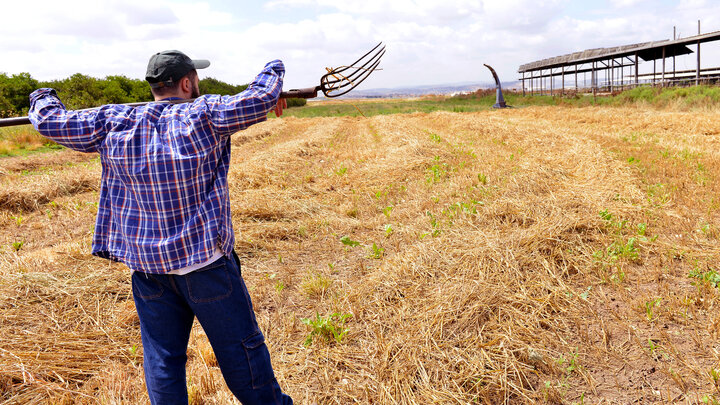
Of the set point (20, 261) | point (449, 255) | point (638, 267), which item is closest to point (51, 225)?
point (20, 261)

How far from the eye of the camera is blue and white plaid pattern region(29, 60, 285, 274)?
176 centimetres

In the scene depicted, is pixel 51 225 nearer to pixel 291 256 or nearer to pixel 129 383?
pixel 291 256

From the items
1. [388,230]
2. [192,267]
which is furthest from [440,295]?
[192,267]

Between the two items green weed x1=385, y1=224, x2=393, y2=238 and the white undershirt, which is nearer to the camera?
the white undershirt

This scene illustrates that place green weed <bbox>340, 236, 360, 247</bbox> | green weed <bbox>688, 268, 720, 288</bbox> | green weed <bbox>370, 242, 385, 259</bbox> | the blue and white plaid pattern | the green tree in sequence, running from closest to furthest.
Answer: the blue and white plaid pattern → green weed <bbox>688, 268, 720, 288</bbox> → green weed <bbox>370, 242, 385, 259</bbox> → green weed <bbox>340, 236, 360, 247</bbox> → the green tree

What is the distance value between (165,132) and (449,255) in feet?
10.4

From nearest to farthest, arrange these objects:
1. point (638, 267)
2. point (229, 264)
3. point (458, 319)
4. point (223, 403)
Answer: point (229, 264) → point (223, 403) → point (458, 319) → point (638, 267)

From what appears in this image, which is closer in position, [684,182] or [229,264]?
[229,264]

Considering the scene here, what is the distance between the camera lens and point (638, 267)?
405cm

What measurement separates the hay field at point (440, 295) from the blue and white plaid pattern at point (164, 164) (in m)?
1.36

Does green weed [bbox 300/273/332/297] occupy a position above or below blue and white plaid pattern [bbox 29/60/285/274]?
below

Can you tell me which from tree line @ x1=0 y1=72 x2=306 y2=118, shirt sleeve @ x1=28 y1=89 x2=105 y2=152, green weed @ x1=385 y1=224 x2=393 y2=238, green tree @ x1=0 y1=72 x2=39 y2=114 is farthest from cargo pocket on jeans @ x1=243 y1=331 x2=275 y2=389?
green tree @ x1=0 y1=72 x2=39 y2=114

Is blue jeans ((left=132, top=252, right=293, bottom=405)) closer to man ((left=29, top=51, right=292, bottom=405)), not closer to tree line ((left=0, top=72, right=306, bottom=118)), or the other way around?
man ((left=29, top=51, right=292, bottom=405))

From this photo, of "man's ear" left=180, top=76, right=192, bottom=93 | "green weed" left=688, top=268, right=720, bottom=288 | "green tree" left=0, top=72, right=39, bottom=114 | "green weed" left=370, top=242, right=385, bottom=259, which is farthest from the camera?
"green tree" left=0, top=72, right=39, bottom=114
